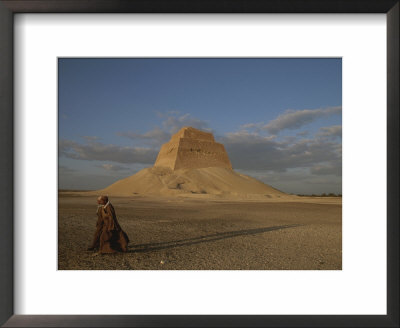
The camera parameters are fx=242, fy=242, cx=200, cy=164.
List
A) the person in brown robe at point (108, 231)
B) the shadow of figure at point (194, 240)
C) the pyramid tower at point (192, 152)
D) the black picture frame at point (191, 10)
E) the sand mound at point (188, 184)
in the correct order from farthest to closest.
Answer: the pyramid tower at point (192, 152)
the sand mound at point (188, 184)
the shadow of figure at point (194, 240)
the person in brown robe at point (108, 231)
the black picture frame at point (191, 10)

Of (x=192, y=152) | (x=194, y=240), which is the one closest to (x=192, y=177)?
(x=192, y=152)

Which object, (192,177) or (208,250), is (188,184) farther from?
(208,250)

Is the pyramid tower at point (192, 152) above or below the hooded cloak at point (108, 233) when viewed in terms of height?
above

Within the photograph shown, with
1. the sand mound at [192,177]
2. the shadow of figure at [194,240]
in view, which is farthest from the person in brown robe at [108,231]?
the sand mound at [192,177]

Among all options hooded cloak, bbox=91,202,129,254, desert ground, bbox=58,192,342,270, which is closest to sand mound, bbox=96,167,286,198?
desert ground, bbox=58,192,342,270

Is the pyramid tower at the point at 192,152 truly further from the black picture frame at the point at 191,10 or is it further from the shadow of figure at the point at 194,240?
the black picture frame at the point at 191,10

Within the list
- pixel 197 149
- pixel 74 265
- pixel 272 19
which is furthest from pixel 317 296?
pixel 197 149
